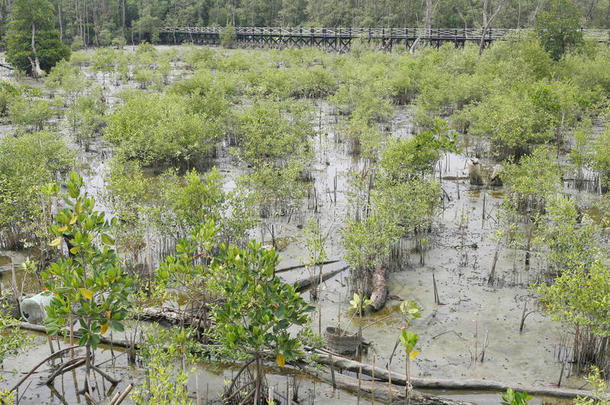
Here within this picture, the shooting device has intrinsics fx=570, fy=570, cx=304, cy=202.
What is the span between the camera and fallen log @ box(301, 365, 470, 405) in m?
8.22

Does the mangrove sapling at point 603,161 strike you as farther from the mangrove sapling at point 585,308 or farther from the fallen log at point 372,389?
the fallen log at point 372,389

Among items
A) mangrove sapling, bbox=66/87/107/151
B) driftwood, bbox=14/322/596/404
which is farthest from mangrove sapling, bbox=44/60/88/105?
driftwood, bbox=14/322/596/404

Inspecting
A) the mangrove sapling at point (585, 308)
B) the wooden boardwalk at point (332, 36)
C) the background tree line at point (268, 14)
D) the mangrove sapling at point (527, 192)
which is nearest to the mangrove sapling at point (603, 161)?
the mangrove sapling at point (527, 192)

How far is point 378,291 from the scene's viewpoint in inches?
456

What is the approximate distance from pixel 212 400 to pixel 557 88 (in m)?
20.9

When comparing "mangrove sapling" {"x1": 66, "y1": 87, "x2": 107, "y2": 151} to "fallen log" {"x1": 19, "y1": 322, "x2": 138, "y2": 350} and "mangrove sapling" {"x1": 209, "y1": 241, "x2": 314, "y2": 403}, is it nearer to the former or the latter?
"fallen log" {"x1": 19, "y1": 322, "x2": 138, "y2": 350}

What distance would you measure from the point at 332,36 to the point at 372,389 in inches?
2067

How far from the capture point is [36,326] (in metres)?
→ 10.0

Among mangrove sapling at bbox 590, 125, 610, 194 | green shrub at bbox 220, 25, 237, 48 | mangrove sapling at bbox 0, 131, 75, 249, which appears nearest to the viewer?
mangrove sapling at bbox 0, 131, 75, 249

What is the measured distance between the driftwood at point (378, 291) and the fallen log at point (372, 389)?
102 inches

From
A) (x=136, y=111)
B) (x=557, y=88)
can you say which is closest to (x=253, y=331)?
(x=136, y=111)

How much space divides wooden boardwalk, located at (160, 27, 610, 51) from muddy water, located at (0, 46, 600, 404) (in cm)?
2598

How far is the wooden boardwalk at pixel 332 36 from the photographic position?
50.3 m

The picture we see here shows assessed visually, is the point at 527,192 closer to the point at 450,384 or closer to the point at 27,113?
the point at 450,384
